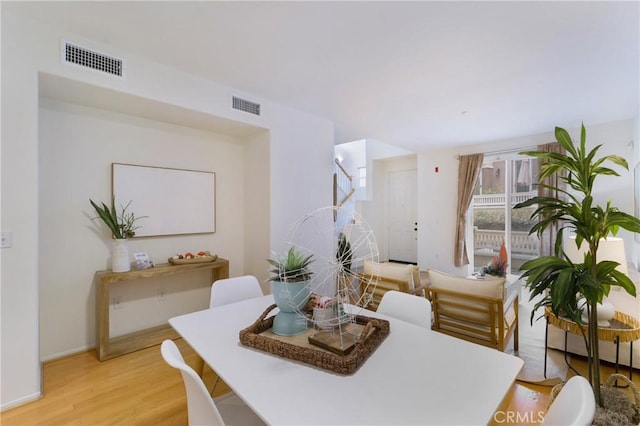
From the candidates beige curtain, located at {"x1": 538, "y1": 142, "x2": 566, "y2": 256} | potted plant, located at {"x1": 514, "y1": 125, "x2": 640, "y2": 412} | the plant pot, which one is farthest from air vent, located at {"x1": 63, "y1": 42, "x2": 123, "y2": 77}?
beige curtain, located at {"x1": 538, "y1": 142, "x2": 566, "y2": 256}

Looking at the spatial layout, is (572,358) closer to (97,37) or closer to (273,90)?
(273,90)

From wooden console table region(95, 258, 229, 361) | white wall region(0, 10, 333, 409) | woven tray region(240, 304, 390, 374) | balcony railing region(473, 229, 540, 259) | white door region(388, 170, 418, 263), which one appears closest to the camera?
woven tray region(240, 304, 390, 374)

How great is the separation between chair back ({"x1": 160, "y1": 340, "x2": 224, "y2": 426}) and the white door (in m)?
6.11

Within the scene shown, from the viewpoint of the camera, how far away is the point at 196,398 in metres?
1.02

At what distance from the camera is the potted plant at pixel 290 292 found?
1.34 m

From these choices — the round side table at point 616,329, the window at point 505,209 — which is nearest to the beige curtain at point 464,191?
the window at point 505,209

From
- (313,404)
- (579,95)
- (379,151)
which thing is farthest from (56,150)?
(379,151)

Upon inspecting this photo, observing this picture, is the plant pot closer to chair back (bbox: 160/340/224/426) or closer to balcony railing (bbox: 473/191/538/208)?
chair back (bbox: 160/340/224/426)

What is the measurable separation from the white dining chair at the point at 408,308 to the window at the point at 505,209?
13.2ft

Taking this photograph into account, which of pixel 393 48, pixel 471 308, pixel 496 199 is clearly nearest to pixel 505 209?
pixel 496 199

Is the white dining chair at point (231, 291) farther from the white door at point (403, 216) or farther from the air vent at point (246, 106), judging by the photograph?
the white door at point (403, 216)

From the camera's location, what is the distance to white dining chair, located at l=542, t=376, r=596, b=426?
712mm

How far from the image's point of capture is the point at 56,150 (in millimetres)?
2455

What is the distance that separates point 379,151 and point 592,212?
18.6 feet
